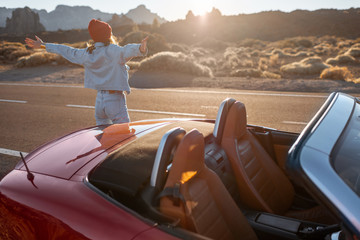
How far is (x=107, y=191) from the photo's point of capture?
2.15m

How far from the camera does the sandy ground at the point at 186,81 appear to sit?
1205 cm

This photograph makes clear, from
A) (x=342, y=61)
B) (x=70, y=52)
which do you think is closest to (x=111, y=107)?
(x=70, y=52)

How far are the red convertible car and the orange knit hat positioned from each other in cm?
187

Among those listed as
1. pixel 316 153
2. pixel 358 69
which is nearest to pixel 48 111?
pixel 316 153

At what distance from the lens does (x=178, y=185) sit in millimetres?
1977

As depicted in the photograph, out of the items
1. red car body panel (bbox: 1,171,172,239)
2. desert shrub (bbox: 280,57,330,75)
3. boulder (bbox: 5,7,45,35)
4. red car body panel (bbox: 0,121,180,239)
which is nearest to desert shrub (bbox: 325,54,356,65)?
desert shrub (bbox: 280,57,330,75)

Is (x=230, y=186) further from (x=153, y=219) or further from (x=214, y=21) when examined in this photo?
(x=214, y=21)

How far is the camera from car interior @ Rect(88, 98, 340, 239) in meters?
1.99

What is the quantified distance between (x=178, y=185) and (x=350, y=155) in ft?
3.34

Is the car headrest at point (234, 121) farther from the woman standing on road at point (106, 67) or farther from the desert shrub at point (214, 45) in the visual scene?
the desert shrub at point (214, 45)

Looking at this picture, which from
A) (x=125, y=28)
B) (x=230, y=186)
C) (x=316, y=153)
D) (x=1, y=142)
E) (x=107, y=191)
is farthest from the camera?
(x=125, y=28)

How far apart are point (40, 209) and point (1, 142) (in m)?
5.17

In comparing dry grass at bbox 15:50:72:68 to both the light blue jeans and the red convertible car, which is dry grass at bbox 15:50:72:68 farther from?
the red convertible car

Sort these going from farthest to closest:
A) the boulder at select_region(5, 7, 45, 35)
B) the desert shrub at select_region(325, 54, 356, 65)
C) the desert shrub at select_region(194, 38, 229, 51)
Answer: the boulder at select_region(5, 7, 45, 35), the desert shrub at select_region(194, 38, 229, 51), the desert shrub at select_region(325, 54, 356, 65)
